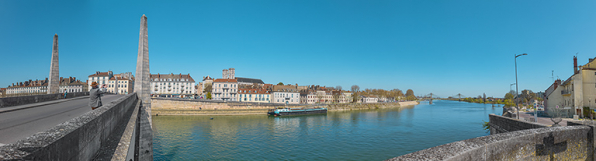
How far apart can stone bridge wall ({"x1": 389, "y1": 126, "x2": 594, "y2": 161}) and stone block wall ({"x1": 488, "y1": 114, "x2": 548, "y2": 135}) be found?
18.9ft

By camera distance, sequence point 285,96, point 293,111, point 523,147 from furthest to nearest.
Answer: point 285,96 < point 293,111 < point 523,147

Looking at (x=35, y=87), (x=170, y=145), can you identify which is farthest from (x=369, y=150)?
(x=35, y=87)

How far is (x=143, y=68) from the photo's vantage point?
64.7 ft

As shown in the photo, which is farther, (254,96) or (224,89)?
(224,89)

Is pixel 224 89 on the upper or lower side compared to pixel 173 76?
lower

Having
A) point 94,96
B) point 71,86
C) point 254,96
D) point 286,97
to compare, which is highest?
point 71,86

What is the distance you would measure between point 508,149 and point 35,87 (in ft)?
294

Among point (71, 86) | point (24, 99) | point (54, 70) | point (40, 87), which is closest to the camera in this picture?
point (24, 99)

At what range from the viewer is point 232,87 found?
91.1 metres

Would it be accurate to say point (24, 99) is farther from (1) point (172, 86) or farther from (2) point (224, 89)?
(1) point (172, 86)

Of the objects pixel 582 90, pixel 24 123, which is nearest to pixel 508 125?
pixel 582 90

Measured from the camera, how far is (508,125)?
571 inches

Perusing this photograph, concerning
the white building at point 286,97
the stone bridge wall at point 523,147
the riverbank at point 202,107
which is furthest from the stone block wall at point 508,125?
the white building at point 286,97

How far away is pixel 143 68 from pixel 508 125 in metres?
25.6
